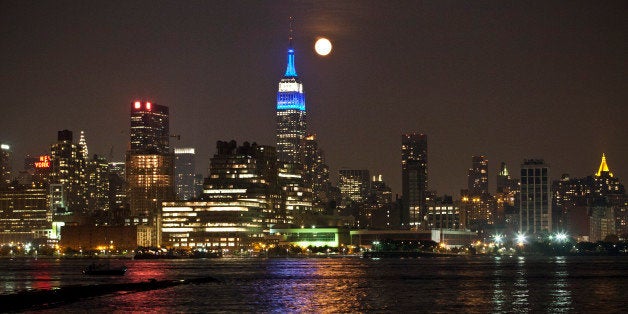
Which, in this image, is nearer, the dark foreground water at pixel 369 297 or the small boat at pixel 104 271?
the dark foreground water at pixel 369 297

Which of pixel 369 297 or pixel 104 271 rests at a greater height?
pixel 369 297

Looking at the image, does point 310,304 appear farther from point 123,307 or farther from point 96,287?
point 96,287

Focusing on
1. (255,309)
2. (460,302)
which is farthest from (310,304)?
(460,302)

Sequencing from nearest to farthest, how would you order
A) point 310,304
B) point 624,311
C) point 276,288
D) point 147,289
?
point 624,311 < point 310,304 < point 147,289 < point 276,288

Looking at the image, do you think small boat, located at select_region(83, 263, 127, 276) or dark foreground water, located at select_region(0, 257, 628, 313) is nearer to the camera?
dark foreground water, located at select_region(0, 257, 628, 313)

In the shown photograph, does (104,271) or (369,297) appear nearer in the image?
(369,297)

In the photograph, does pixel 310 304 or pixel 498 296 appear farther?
pixel 498 296

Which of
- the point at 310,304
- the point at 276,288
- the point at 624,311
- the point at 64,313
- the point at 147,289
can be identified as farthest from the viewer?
the point at 276,288

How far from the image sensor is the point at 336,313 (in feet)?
312

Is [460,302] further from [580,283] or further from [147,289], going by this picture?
[580,283]

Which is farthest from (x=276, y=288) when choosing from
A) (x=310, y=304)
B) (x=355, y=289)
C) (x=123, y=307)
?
(x=123, y=307)

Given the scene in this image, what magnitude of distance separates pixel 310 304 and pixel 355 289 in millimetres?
28709

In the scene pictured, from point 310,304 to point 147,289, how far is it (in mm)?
27630

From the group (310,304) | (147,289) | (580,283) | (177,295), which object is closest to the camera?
(310,304)
